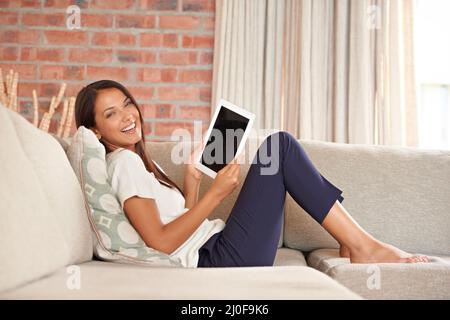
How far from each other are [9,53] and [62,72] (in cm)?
31

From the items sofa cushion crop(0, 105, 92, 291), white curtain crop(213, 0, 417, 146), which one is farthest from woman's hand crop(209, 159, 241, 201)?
white curtain crop(213, 0, 417, 146)

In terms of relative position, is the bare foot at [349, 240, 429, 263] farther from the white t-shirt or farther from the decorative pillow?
the decorative pillow

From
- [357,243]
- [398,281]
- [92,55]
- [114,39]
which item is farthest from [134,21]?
[398,281]

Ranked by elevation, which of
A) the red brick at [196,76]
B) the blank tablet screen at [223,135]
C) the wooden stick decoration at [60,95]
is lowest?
the blank tablet screen at [223,135]

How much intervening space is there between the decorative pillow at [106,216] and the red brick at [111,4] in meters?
1.75

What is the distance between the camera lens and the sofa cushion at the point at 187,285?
100 cm

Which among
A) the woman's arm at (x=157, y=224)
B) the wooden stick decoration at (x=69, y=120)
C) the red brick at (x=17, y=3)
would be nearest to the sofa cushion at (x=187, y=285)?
the woman's arm at (x=157, y=224)

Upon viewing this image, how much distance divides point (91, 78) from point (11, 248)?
2174 millimetres

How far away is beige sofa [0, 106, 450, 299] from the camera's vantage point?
1051 millimetres

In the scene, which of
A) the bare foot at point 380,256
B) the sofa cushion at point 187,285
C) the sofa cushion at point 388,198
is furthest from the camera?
the sofa cushion at point 388,198

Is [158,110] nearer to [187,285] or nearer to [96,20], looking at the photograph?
[96,20]

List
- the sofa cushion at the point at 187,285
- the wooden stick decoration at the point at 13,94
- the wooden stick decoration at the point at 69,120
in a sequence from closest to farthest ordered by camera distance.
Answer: the sofa cushion at the point at 187,285
the wooden stick decoration at the point at 13,94
the wooden stick decoration at the point at 69,120

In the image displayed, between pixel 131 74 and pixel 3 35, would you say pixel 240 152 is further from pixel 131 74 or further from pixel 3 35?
pixel 3 35

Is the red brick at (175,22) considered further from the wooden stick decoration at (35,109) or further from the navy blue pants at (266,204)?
the navy blue pants at (266,204)
